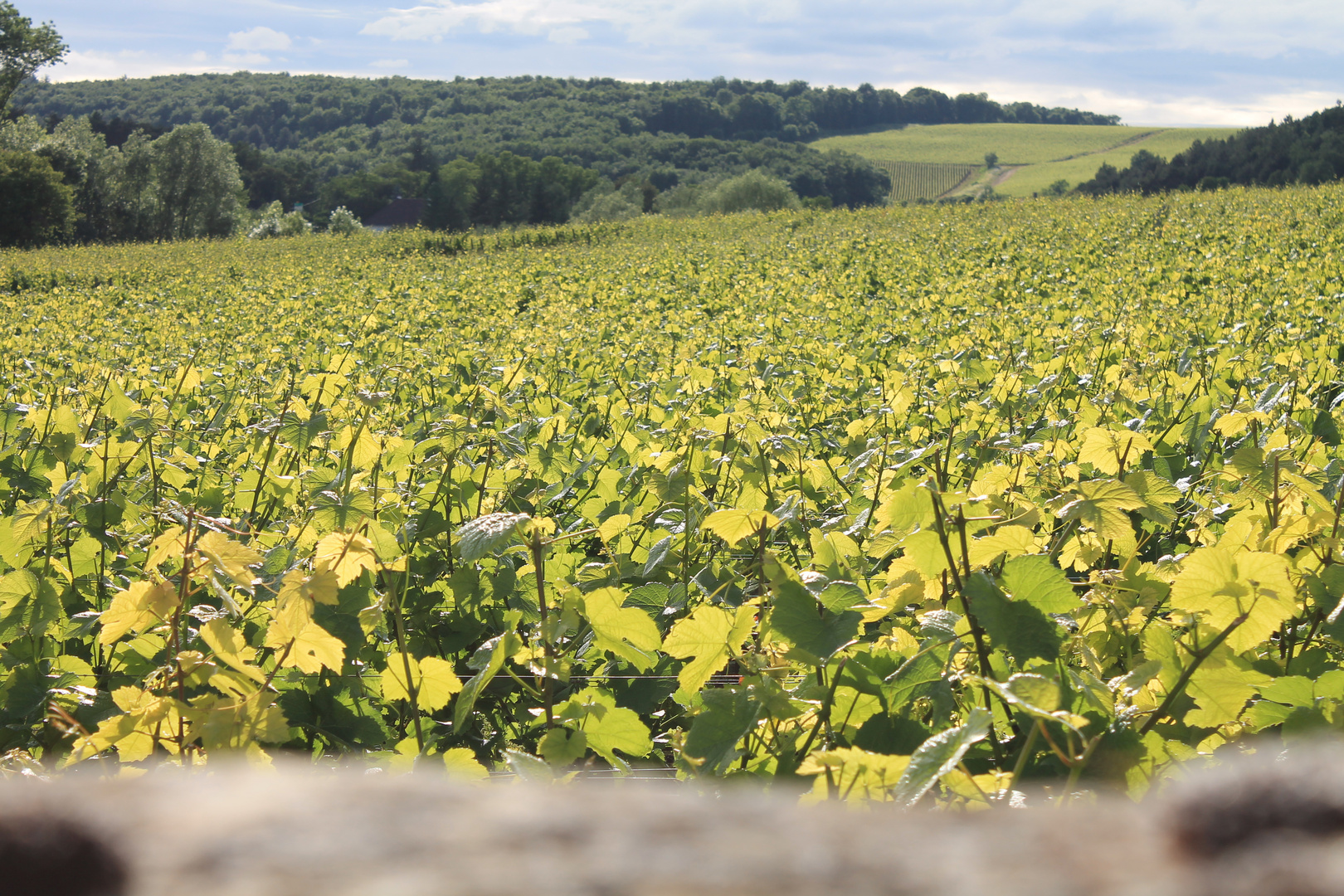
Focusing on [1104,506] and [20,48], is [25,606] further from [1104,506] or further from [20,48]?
[20,48]

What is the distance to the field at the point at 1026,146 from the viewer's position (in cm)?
7894

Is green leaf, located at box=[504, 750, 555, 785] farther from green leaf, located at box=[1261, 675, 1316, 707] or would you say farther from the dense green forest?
the dense green forest

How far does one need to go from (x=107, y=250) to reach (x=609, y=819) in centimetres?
3399

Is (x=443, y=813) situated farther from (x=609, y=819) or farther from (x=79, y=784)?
(x=79, y=784)

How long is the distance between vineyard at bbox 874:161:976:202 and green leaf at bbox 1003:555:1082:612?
7970 cm

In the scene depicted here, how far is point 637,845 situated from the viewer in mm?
451

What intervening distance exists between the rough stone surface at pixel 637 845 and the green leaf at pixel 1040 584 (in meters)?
0.89

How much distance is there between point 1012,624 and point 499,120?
4434 inches

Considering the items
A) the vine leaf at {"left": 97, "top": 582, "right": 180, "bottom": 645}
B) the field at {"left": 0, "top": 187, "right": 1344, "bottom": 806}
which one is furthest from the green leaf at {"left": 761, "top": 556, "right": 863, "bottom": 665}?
the vine leaf at {"left": 97, "top": 582, "right": 180, "bottom": 645}

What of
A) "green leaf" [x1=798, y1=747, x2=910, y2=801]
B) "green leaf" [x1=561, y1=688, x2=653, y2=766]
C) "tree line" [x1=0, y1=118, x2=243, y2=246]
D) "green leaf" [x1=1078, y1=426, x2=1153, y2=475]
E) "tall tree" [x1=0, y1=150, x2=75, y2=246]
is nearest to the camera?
"green leaf" [x1=798, y1=747, x2=910, y2=801]

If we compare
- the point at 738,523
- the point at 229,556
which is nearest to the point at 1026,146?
the point at 738,523

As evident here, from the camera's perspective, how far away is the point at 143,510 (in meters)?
2.60

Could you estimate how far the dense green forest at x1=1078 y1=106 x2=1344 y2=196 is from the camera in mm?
30000

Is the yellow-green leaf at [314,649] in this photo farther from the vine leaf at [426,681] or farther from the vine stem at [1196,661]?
the vine stem at [1196,661]
